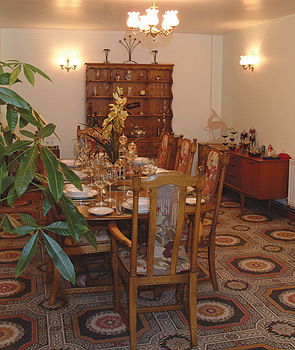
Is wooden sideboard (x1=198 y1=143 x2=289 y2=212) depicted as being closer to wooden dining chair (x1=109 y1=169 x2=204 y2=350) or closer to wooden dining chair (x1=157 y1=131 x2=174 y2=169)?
wooden dining chair (x1=157 y1=131 x2=174 y2=169)

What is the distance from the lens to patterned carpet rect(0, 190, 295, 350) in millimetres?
2988

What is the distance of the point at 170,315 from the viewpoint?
334 centimetres

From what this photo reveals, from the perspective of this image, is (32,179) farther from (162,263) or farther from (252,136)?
(252,136)

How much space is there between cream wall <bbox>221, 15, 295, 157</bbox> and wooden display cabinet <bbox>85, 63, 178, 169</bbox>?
111 cm

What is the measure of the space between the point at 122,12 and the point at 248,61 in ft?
6.82

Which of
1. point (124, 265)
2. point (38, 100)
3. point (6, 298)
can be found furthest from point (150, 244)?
point (38, 100)

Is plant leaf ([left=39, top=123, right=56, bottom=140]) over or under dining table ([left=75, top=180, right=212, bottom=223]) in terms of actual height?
over

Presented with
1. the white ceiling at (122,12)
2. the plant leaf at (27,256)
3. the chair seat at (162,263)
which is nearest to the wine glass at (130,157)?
the chair seat at (162,263)

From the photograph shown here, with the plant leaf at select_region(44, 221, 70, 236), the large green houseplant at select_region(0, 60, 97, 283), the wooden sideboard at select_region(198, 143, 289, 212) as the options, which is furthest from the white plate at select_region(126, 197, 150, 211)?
the wooden sideboard at select_region(198, 143, 289, 212)

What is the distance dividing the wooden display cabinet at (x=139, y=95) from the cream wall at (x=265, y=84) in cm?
111

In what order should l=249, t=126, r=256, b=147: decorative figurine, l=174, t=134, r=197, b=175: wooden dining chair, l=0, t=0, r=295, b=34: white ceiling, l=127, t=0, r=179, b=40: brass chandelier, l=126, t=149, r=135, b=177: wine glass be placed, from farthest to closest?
1. l=249, t=126, r=256, b=147: decorative figurine
2. l=0, t=0, r=295, b=34: white ceiling
3. l=127, t=0, r=179, b=40: brass chandelier
4. l=126, t=149, r=135, b=177: wine glass
5. l=174, t=134, r=197, b=175: wooden dining chair

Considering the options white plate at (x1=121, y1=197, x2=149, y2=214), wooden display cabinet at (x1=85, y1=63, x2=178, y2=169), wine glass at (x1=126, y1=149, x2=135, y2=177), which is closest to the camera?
white plate at (x1=121, y1=197, x2=149, y2=214)

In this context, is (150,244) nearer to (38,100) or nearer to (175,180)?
(175,180)

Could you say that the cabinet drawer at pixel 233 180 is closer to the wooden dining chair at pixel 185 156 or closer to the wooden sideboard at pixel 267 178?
the wooden sideboard at pixel 267 178
